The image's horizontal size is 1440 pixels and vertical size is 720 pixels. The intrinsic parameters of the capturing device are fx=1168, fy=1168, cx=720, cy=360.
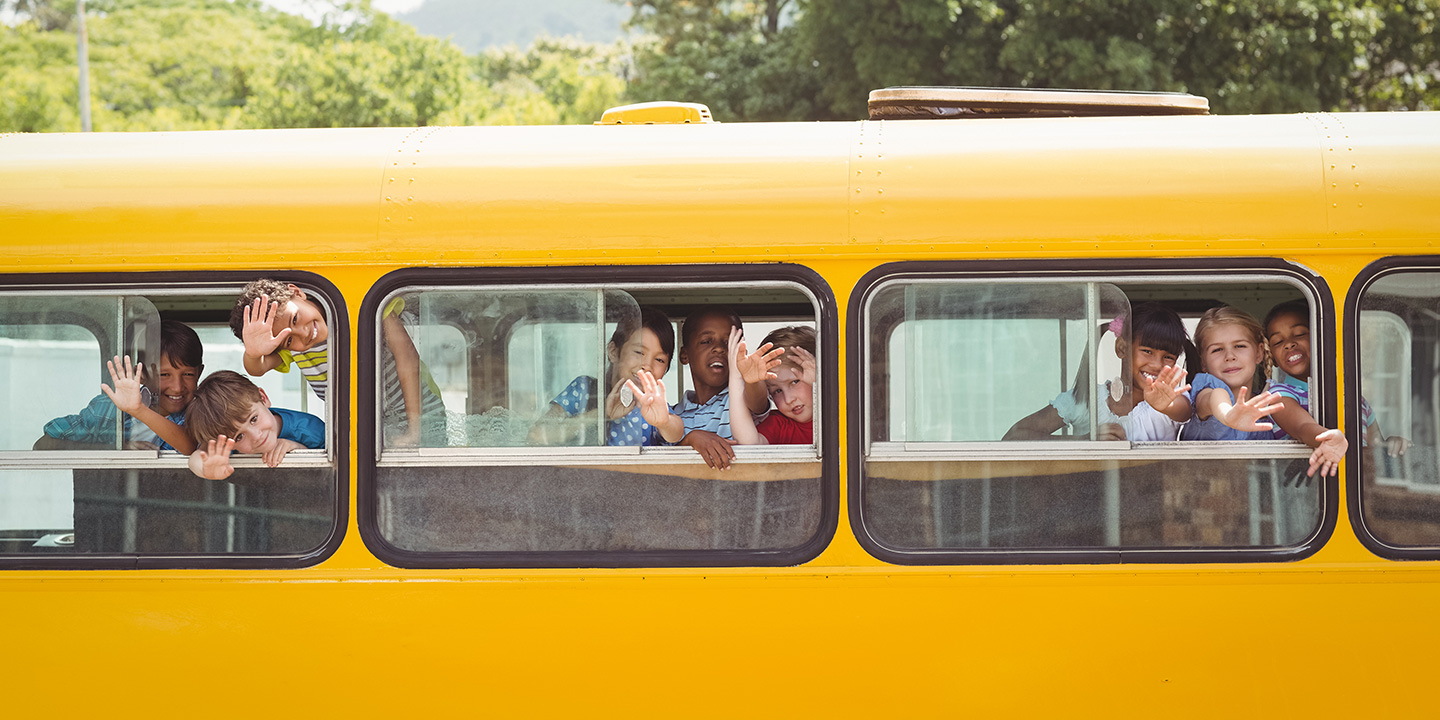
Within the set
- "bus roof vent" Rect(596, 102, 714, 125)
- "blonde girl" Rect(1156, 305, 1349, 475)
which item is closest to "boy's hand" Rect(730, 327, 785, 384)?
"bus roof vent" Rect(596, 102, 714, 125)

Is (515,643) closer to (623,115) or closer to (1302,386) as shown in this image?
(623,115)

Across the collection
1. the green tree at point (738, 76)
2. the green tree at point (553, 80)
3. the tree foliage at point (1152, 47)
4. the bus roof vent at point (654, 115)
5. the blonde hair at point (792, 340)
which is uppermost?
the green tree at point (553, 80)

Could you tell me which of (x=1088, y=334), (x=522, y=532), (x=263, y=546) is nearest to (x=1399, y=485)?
(x=1088, y=334)

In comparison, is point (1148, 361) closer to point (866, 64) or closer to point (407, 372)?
point (407, 372)

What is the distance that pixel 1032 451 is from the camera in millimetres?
3361

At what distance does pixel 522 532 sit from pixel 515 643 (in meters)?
0.32

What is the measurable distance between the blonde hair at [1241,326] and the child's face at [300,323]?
2.62 metres

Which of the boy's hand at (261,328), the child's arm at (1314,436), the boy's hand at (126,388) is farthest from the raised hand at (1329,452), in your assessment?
the boy's hand at (126,388)

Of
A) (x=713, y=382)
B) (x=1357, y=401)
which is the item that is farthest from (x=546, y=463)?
(x=1357, y=401)

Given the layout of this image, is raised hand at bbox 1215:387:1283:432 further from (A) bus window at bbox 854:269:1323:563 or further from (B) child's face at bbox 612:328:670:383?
(B) child's face at bbox 612:328:670:383

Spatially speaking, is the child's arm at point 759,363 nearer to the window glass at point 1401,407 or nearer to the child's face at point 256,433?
the child's face at point 256,433

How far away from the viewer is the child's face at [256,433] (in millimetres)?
3486

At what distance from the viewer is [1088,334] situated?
3369 millimetres

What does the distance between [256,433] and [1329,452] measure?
10.2 ft
